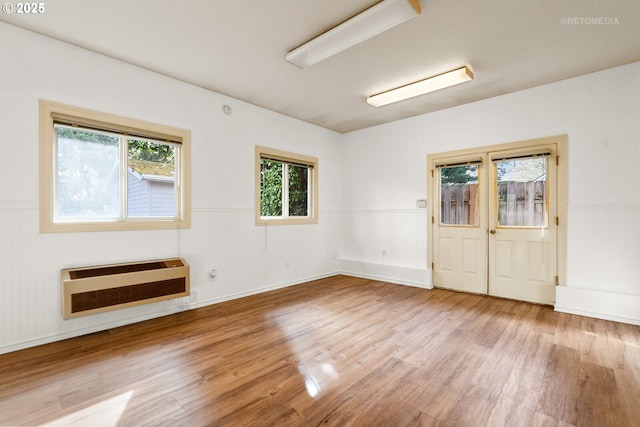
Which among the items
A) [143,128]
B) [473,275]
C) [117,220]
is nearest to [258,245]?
[117,220]

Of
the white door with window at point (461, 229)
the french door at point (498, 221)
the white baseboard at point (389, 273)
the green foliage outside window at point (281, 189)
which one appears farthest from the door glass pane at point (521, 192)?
the green foliage outside window at point (281, 189)

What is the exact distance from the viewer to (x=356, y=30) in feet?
8.71

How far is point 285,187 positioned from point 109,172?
2.58 meters

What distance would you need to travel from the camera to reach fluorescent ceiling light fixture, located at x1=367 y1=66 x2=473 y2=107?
3494 mm

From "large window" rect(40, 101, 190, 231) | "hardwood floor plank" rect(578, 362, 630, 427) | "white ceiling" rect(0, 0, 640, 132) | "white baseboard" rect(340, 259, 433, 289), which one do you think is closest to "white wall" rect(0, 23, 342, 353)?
"large window" rect(40, 101, 190, 231)

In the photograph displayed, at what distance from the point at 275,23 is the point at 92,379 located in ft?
10.7

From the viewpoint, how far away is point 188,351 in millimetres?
2680

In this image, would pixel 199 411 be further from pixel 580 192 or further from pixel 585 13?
pixel 580 192

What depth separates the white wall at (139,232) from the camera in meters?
2.73

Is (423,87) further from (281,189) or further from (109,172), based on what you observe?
(109,172)

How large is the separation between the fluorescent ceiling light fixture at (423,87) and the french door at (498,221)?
135 centimetres

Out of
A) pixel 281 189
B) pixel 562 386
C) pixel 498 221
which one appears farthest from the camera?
pixel 281 189

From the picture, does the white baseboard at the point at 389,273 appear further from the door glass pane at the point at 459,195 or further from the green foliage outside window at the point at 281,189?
the green foliage outside window at the point at 281,189

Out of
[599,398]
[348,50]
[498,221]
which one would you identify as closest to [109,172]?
[348,50]
